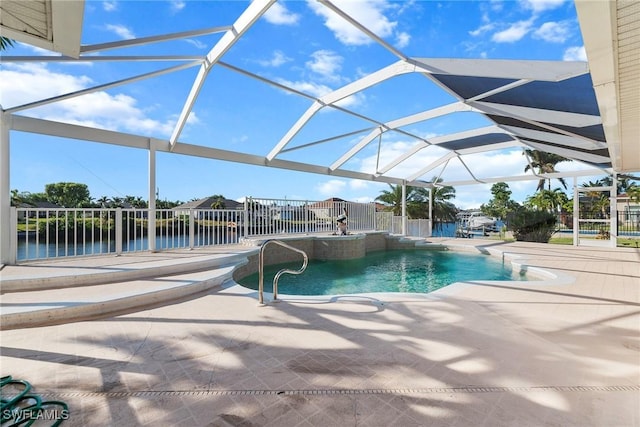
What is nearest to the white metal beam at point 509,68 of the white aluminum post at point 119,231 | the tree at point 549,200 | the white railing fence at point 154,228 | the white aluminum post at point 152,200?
the white railing fence at point 154,228

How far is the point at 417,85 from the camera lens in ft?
28.8

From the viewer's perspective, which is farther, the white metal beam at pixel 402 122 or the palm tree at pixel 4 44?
the white metal beam at pixel 402 122

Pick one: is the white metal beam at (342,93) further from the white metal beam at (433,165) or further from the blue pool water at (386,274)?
the white metal beam at (433,165)

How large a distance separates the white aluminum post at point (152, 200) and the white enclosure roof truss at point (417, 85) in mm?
217

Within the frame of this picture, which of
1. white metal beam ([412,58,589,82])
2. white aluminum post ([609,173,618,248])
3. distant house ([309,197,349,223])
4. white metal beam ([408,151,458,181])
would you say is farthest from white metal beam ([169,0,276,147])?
white aluminum post ([609,173,618,248])

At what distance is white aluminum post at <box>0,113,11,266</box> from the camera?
552 cm

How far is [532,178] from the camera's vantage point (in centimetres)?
1367

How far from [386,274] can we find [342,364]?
6.11 metres

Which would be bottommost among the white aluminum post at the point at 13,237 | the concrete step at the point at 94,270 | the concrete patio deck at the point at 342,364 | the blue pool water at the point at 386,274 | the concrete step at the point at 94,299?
the blue pool water at the point at 386,274

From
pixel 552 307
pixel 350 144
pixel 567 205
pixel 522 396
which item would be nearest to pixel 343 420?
pixel 522 396


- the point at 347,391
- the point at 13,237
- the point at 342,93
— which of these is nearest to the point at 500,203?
the point at 342,93

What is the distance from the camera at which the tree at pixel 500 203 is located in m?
28.0

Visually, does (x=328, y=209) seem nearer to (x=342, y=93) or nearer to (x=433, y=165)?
(x=342, y=93)

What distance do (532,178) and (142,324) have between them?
16.4 metres
